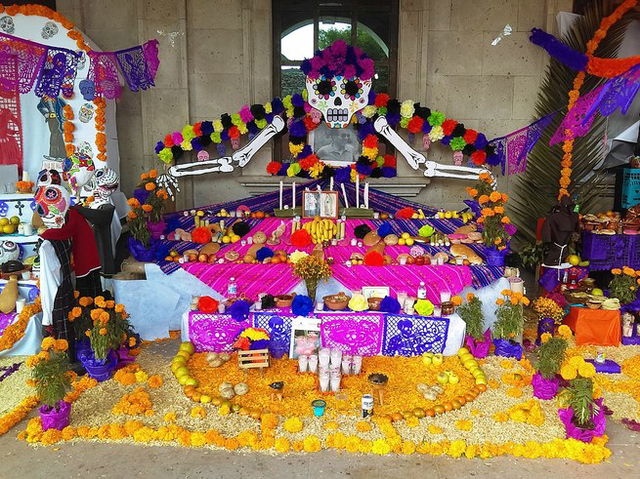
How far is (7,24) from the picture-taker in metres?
7.13

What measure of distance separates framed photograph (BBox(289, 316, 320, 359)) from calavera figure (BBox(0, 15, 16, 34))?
17.5ft

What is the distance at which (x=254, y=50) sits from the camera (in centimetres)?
845

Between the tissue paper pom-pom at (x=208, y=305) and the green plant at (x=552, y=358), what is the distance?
11.2 ft

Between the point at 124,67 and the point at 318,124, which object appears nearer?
the point at 124,67

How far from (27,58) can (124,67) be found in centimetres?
118

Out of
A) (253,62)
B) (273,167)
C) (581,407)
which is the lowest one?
(581,407)

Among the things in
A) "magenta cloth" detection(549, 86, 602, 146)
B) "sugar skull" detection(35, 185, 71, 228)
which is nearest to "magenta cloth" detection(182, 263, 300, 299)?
"sugar skull" detection(35, 185, 71, 228)

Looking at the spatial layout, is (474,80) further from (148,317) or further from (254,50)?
(148,317)

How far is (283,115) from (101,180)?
3.12 m

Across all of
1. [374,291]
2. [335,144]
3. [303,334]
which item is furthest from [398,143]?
[303,334]

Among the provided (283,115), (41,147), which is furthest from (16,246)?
(283,115)

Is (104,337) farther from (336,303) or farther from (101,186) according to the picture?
(336,303)

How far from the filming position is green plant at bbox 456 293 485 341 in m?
6.03

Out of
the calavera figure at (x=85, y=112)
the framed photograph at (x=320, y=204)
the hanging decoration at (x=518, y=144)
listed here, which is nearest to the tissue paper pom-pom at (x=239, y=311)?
the framed photograph at (x=320, y=204)
